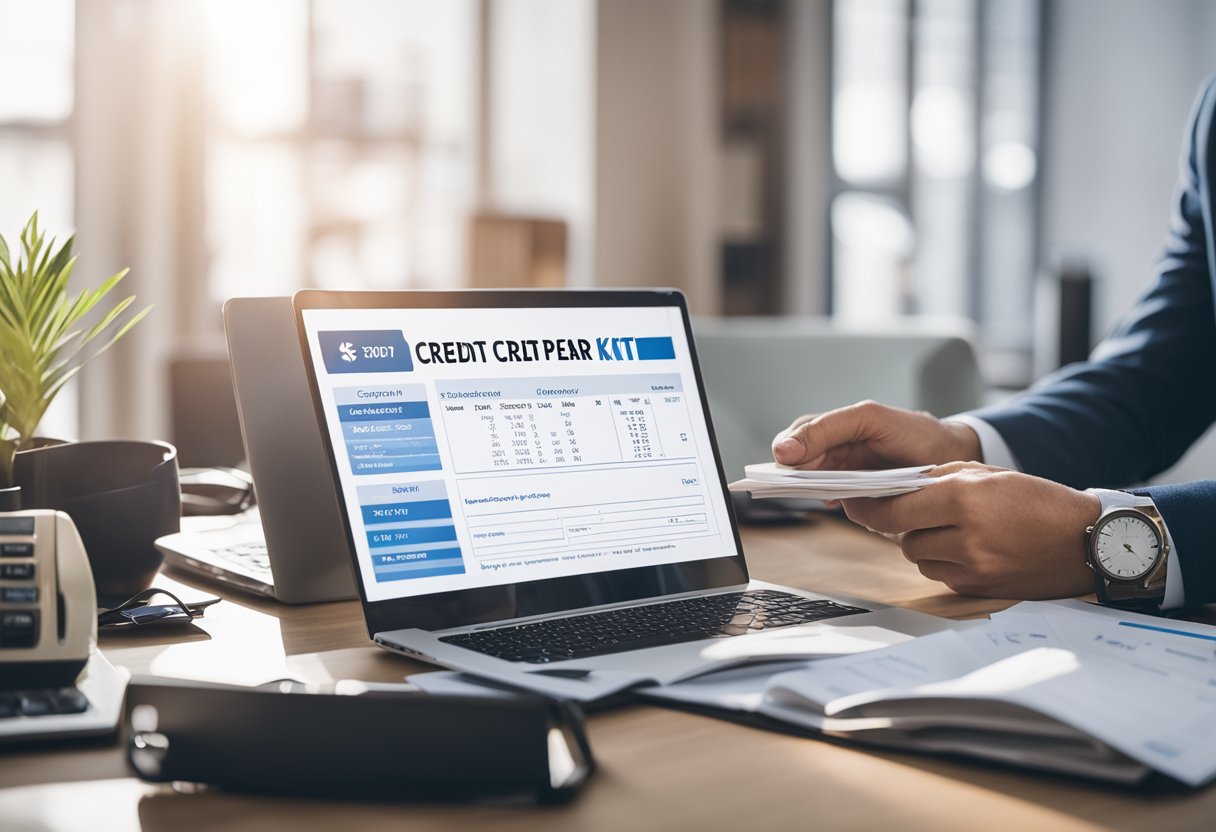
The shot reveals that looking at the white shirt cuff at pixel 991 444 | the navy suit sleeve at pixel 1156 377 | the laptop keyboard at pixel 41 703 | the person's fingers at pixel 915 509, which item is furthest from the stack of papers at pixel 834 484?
the laptop keyboard at pixel 41 703

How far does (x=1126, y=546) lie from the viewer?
0.93m

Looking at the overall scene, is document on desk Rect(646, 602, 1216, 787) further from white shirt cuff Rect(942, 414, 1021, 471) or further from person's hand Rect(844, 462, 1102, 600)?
white shirt cuff Rect(942, 414, 1021, 471)

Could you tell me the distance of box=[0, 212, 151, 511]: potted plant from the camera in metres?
0.84

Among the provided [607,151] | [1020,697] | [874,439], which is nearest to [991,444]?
[874,439]

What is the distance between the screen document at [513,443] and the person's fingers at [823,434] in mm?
106

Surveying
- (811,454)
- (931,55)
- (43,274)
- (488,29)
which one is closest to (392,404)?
(43,274)

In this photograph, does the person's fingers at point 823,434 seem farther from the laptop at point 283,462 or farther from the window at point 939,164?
the window at point 939,164

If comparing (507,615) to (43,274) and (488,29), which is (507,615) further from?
(488,29)

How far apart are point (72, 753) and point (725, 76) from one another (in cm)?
473

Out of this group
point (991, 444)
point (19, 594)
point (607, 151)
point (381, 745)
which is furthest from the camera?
point (607, 151)

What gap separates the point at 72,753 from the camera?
1.99ft

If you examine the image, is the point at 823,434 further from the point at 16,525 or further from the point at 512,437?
the point at 16,525

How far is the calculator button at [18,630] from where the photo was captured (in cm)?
64

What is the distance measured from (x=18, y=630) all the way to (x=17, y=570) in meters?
0.04
